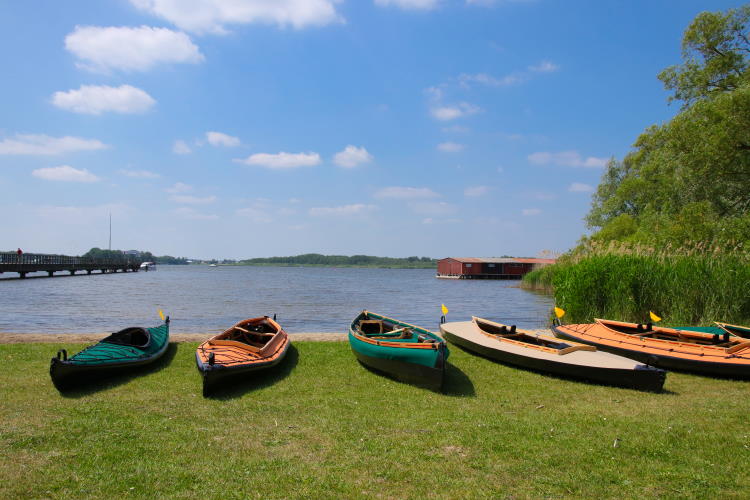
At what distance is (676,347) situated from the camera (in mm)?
10641

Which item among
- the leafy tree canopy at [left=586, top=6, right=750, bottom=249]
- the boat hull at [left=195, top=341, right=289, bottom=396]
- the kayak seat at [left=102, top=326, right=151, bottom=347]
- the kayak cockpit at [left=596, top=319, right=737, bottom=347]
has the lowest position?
the boat hull at [left=195, top=341, right=289, bottom=396]

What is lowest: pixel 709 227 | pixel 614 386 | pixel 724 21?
pixel 614 386

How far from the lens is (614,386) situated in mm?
9367

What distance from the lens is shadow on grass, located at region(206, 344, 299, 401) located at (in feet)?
28.6

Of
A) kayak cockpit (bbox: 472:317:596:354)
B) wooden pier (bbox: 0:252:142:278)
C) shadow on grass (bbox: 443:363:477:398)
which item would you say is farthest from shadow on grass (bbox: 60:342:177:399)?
wooden pier (bbox: 0:252:142:278)

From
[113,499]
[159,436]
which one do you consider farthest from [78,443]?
[113,499]

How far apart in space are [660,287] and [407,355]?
9.39m

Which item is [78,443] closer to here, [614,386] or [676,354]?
[614,386]

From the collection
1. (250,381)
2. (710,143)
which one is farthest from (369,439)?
(710,143)

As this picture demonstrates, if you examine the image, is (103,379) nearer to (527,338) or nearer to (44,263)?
(527,338)

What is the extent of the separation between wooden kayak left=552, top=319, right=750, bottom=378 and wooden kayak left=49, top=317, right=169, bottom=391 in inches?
391

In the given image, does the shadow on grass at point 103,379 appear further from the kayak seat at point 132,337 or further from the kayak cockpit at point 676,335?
the kayak cockpit at point 676,335

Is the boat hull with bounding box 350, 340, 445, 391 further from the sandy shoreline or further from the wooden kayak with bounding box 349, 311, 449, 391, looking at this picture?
the sandy shoreline

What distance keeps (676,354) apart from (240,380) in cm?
868
